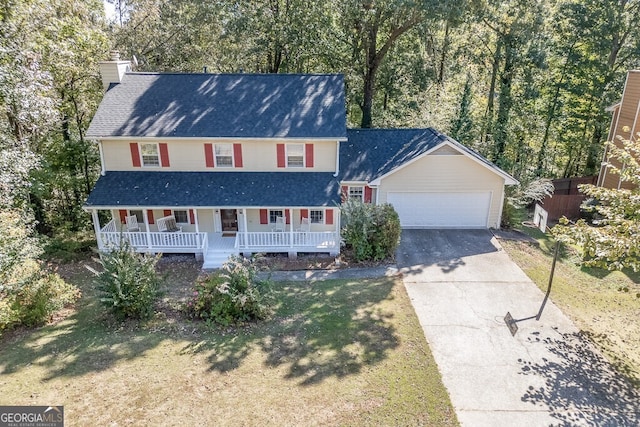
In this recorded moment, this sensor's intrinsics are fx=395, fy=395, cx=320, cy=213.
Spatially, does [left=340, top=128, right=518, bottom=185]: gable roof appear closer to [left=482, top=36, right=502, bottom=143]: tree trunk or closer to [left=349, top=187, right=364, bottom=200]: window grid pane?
[left=349, top=187, right=364, bottom=200]: window grid pane

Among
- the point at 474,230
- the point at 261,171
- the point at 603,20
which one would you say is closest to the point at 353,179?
the point at 261,171

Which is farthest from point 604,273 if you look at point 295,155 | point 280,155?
point 280,155

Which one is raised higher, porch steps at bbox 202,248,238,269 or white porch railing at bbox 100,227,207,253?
white porch railing at bbox 100,227,207,253

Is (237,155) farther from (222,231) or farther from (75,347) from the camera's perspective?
(75,347)

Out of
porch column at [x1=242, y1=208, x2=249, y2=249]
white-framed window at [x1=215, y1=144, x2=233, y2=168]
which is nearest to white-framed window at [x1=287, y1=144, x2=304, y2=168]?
white-framed window at [x1=215, y1=144, x2=233, y2=168]

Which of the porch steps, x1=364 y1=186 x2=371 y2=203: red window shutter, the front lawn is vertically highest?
x1=364 y1=186 x2=371 y2=203: red window shutter

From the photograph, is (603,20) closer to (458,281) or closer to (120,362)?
(458,281)
